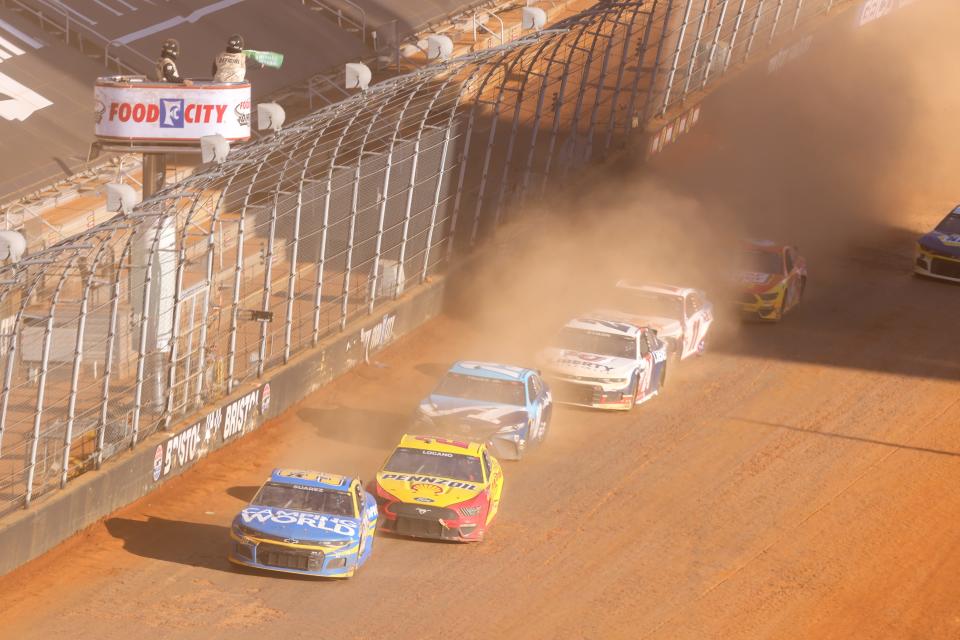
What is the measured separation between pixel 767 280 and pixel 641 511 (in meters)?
11.0

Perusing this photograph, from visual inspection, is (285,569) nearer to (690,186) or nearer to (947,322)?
(947,322)

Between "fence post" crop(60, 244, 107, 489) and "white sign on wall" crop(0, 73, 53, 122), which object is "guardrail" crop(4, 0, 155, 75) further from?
"fence post" crop(60, 244, 107, 489)

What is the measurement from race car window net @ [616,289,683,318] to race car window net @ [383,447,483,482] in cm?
921

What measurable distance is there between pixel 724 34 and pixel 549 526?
84.8ft

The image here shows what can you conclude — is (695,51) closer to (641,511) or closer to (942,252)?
(942,252)

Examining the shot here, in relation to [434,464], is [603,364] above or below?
above

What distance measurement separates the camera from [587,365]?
29.4 m

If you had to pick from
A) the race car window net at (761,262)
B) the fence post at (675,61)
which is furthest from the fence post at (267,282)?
the fence post at (675,61)

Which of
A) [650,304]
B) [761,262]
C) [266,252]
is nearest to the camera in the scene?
[266,252]

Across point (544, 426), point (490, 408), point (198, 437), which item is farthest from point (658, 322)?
point (198, 437)

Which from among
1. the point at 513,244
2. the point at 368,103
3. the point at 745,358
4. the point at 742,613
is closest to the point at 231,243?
the point at 368,103

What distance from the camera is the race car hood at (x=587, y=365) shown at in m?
29.2

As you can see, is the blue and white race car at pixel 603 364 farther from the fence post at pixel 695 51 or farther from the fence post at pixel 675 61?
the fence post at pixel 695 51

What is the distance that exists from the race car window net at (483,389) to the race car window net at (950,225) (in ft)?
52.2
